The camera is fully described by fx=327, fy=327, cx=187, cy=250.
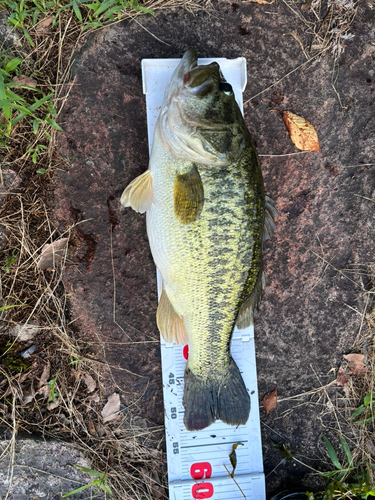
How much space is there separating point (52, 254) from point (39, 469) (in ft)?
5.48

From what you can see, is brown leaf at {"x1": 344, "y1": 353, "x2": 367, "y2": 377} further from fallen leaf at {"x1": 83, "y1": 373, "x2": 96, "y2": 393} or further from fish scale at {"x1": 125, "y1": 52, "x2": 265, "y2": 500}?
fallen leaf at {"x1": 83, "y1": 373, "x2": 96, "y2": 393}

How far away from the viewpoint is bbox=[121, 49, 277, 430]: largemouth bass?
2.07 meters

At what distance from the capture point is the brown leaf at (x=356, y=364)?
290 centimetres

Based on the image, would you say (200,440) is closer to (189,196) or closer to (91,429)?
(91,429)

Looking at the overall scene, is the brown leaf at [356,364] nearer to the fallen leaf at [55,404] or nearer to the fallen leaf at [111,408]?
the fallen leaf at [111,408]

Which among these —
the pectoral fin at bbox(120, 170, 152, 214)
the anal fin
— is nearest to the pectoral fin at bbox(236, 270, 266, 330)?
the anal fin

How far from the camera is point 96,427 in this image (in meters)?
2.64

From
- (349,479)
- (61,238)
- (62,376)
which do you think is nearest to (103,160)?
(61,238)

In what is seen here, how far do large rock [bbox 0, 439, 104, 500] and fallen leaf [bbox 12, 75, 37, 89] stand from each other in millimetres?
2747

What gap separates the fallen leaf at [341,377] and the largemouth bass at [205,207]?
3.92 ft

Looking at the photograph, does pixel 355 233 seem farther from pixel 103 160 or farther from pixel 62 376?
pixel 62 376

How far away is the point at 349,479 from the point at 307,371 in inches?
38.6

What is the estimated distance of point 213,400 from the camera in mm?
2471

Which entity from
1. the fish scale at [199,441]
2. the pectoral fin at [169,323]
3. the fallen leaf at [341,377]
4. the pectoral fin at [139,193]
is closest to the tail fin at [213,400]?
the fish scale at [199,441]
